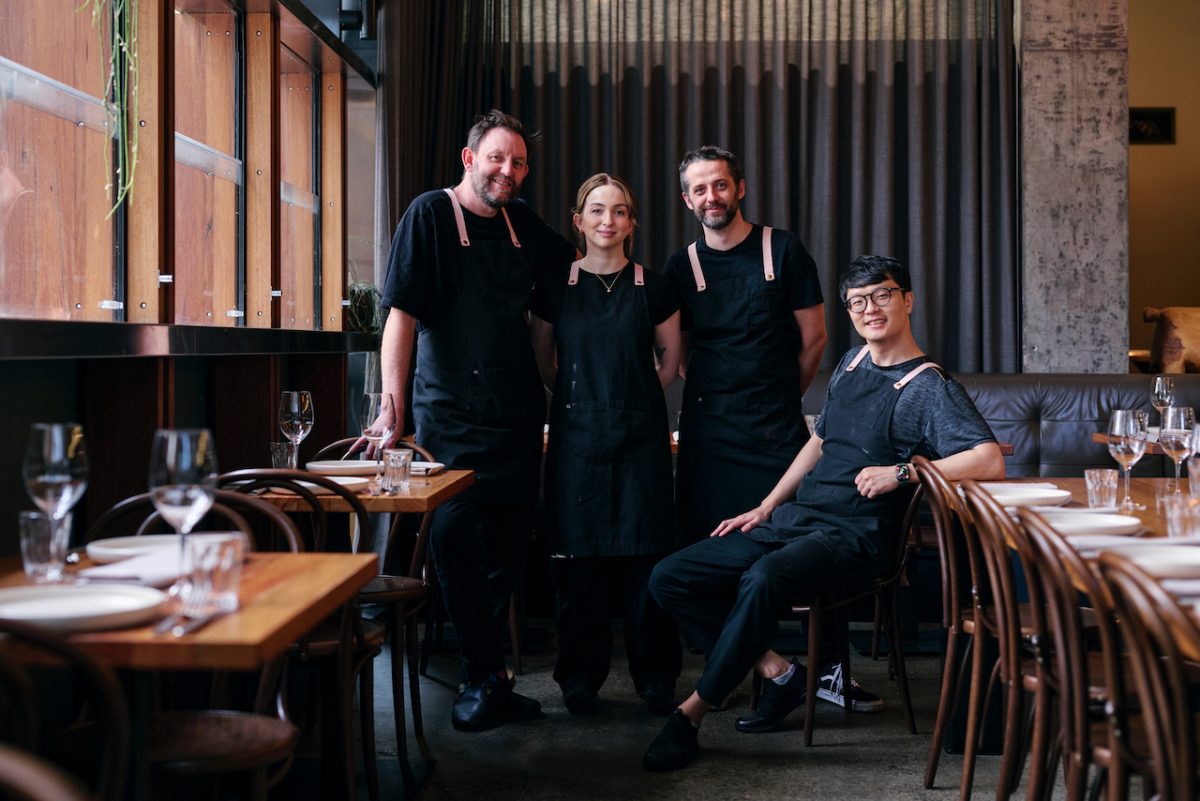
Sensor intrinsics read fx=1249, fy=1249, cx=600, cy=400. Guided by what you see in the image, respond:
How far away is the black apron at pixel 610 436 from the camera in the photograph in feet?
11.6

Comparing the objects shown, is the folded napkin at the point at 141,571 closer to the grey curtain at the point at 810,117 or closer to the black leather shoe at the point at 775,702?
the black leather shoe at the point at 775,702

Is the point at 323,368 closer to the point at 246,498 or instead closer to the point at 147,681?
the point at 246,498

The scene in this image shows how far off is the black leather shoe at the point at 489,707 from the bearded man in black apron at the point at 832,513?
1.77 ft

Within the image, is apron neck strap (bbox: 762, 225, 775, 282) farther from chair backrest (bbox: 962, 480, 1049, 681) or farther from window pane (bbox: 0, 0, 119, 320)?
window pane (bbox: 0, 0, 119, 320)

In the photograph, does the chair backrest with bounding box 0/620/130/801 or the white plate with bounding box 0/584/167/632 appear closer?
the chair backrest with bounding box 0/620/130/801

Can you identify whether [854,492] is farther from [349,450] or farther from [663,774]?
[349,450]

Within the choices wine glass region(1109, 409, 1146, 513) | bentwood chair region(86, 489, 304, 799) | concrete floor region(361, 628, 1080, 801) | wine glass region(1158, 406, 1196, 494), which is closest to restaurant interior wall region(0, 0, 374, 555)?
bentwood chair region(86, 489, 304, 799)

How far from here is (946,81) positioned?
6.25m

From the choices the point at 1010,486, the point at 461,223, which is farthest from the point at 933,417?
the point at 461,223

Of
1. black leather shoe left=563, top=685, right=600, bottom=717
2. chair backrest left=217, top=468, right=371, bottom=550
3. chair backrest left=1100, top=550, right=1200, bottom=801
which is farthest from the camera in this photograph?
black leather shoe left=563, top=685, right=600, bottom=717

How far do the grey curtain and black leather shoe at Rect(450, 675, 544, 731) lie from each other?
324 centimetres

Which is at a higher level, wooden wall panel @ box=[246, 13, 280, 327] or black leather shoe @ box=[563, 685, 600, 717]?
wooden wall panel @ box=[246, 13, 280, 327]

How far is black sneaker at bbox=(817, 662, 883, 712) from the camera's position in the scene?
3703 mm

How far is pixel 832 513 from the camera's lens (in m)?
3.26
